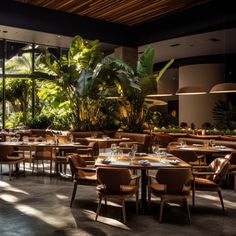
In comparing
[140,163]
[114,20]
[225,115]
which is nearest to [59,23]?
[114,20]

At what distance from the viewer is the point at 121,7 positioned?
10.9 m

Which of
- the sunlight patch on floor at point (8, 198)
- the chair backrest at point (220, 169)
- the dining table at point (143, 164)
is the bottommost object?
the sunlight patch on floor at point (8, 198)

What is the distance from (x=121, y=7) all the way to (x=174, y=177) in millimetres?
7700

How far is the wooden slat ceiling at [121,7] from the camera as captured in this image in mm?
10422

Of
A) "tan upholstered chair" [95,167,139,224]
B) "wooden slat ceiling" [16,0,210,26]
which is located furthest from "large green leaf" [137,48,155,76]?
"tan upholstered chair" [95,167,139,224]

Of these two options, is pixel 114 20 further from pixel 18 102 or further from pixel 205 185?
pixel 205 185

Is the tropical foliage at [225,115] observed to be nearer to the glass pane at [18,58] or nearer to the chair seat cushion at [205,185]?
the glass pane at [18,58]

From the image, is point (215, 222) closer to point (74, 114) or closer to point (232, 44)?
point (74, 114)

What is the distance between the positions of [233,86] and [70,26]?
5.46m

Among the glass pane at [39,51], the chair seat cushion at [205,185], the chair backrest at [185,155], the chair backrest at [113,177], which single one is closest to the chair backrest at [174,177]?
the chair backrest at [113,177]

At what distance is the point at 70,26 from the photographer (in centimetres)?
1186

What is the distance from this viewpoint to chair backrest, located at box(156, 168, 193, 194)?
4.31 metres

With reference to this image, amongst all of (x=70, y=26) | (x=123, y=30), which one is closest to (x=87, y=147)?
(x=70, y=26)

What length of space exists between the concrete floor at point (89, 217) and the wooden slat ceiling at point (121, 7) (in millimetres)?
6077
